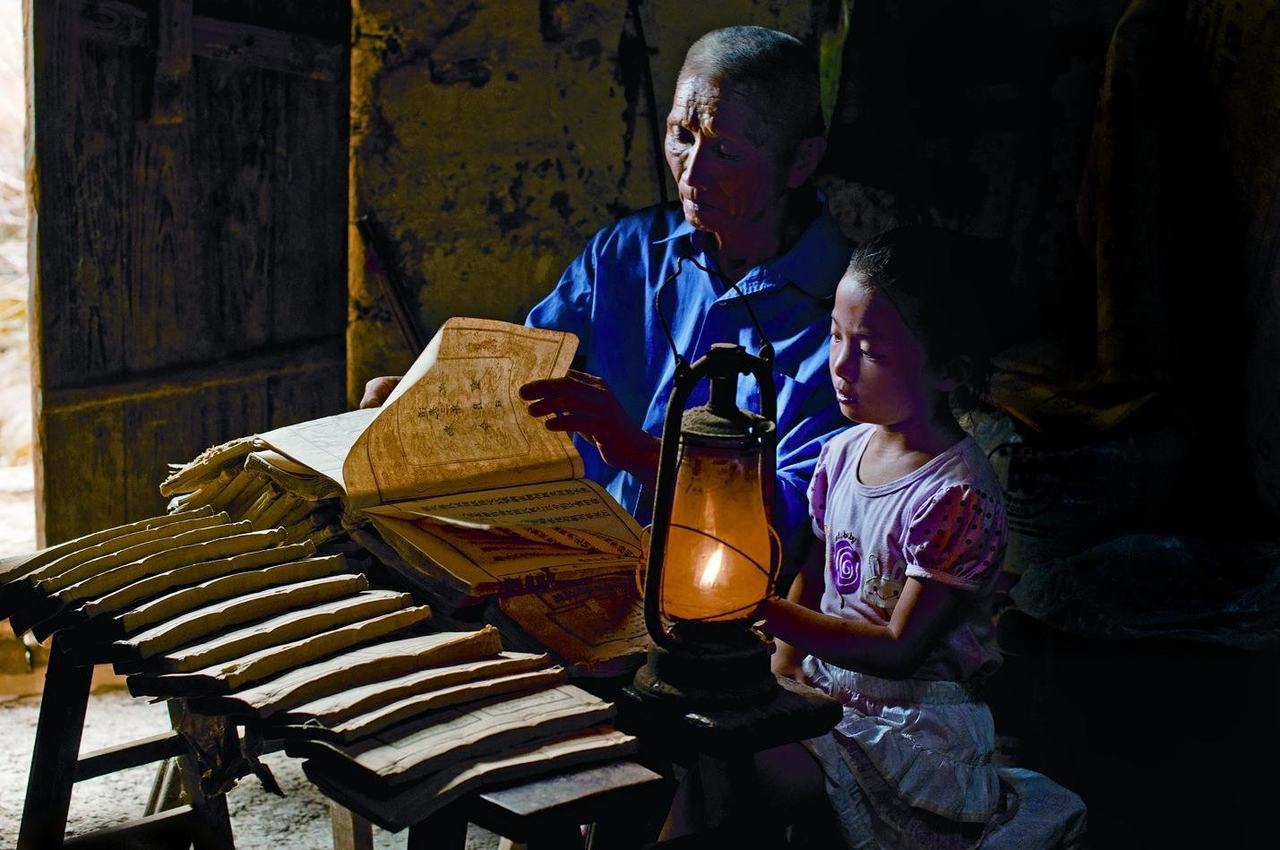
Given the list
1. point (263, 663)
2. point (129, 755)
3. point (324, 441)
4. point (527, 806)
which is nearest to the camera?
point (527, 806)

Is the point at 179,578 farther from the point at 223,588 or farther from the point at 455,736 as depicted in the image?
the point at 455,736

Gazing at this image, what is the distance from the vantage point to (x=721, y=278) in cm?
224

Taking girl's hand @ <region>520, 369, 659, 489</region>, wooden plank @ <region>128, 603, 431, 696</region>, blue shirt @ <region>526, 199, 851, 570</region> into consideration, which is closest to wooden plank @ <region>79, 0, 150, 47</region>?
blue shirt @ <region>526, 199, 851, 570</region>

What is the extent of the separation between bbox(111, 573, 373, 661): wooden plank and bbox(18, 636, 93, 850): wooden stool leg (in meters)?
0.50

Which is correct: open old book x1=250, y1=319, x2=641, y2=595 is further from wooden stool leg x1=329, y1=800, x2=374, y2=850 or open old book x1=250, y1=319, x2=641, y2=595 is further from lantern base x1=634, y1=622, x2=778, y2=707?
wooden stool leg x1=329, y1=800, x2=374, y2=850

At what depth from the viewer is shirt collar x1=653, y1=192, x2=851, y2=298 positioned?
2.52 m

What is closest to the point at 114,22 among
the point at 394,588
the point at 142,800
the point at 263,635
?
the point at 142,800

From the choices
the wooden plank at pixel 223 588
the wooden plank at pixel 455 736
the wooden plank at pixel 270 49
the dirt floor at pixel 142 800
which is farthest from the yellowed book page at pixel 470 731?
the wooden plank at pixel 270 49

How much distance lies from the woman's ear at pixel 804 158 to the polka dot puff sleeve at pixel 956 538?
82cm

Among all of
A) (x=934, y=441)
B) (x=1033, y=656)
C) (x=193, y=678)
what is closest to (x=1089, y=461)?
(x=1033, y=656)

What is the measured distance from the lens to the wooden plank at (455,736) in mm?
1475

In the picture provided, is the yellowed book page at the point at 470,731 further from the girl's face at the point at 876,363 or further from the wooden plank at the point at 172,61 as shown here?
the wooden plank at the point at 172,61

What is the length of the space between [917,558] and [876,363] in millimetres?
279

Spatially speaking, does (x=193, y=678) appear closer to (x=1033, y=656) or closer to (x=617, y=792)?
(x=617, y=792)
